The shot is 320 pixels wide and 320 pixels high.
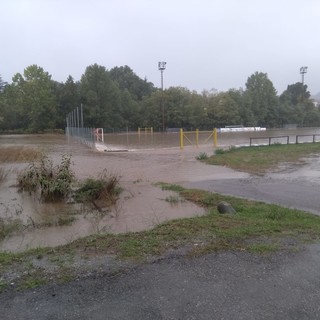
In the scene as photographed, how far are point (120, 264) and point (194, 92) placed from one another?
9094cm

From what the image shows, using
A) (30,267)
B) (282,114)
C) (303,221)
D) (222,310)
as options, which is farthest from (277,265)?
(282,114)

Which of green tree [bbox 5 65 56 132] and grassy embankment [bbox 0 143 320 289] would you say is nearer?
grassy embankment [bbox 0 143 320 289]

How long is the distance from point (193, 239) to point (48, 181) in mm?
5557

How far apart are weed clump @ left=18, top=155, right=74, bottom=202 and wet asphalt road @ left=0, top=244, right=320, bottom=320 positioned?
227 inches

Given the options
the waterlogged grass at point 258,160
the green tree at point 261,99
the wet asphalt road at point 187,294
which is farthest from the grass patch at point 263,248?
the green tree at point 261,99

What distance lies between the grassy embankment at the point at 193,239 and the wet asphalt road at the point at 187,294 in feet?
1.32

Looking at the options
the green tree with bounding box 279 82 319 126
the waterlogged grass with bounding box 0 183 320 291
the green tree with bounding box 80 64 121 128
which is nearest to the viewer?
the waterlogged grass with bounding box 0 183 320 291

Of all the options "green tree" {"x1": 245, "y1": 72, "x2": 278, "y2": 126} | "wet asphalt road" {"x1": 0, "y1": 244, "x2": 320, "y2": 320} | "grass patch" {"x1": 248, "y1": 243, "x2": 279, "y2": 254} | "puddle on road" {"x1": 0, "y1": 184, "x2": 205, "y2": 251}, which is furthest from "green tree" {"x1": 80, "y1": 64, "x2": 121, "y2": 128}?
"wet asphalt road" {"x1": 0, "y1": 244, "x2": 320, "y2": 320}

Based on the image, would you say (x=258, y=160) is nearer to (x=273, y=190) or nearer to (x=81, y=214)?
(x=273, y=190)

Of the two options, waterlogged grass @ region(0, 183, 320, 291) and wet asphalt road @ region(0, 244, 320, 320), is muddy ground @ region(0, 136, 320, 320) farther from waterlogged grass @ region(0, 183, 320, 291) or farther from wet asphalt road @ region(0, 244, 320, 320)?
waterlogged grass @ region(0, 183, 320, 291)

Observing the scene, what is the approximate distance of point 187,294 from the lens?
12.2ft

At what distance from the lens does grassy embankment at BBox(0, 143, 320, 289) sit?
4.69 metres

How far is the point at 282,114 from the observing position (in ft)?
342

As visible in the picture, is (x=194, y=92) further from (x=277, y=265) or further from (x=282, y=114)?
(x=277, y=265)
